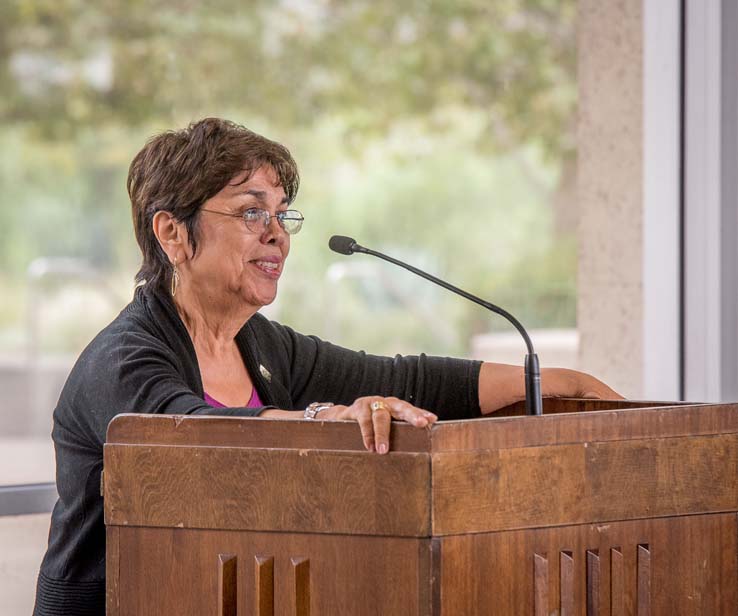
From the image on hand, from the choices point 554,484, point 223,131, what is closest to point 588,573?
point 554,484

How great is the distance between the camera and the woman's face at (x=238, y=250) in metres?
1.89

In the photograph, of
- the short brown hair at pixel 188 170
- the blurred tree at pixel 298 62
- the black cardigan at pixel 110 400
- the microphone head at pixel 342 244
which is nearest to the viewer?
the black cardigan at pixel 110 400

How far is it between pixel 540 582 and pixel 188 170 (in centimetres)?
95

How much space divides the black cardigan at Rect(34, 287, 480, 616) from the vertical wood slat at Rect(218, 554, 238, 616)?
201mm

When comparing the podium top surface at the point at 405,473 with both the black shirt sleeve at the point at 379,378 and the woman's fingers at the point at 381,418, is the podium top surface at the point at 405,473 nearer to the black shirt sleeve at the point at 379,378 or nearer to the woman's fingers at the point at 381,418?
the woman's fingers at the point at 381,418

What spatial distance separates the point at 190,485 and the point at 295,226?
2.21 ft

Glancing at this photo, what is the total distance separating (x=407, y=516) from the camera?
1.31m

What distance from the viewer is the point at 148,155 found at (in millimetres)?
1955

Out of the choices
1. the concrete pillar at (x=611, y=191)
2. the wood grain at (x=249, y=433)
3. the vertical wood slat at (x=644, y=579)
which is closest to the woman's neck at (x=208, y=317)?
the wood grain at (x=249, y=433)

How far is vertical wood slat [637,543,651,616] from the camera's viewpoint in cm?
145

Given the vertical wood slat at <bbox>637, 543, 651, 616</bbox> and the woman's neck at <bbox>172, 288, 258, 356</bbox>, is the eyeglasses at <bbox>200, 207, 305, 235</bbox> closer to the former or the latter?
the woman's neck at <bbox>172, 288, 258, 356</bbox>

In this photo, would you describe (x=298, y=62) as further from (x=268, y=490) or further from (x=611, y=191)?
(x=268, y=490)

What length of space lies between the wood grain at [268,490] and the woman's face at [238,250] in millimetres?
543

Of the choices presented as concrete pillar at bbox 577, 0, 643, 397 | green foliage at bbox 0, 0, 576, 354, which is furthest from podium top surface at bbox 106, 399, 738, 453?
green foliage at bbox 0, 0, 576, 354
